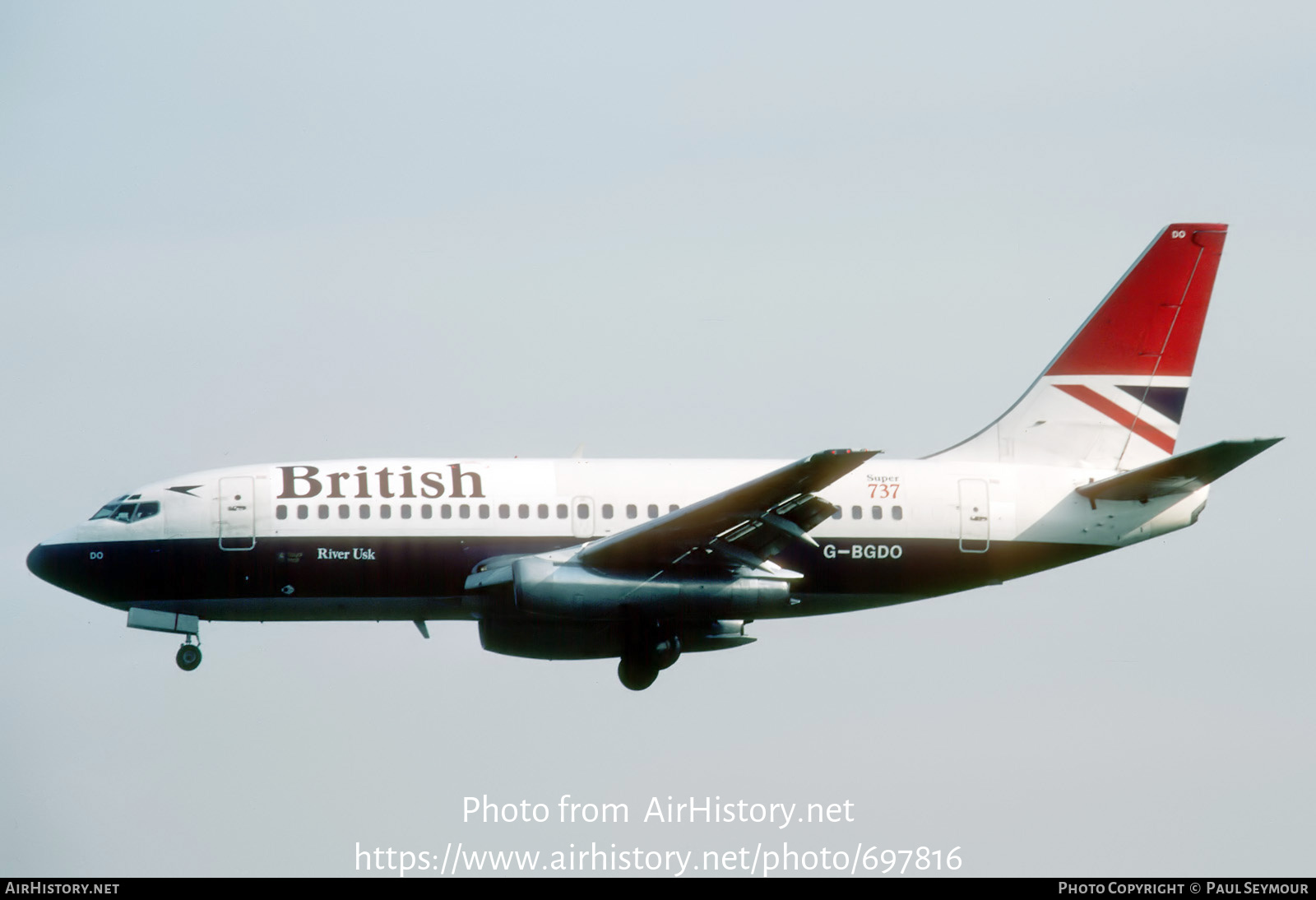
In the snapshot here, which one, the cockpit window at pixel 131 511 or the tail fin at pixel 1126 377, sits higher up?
the tail fin at pixel 1126 377

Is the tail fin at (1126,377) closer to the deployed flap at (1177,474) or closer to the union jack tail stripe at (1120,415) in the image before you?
the union jack tail stripe at (1120,415)

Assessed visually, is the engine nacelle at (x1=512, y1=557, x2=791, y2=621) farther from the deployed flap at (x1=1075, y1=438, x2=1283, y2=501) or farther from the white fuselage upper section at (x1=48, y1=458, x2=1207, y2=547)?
the deployed flap at (x1=1075, y1=438, x2=1283, y2=501)

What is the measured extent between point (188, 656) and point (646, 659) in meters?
9.27

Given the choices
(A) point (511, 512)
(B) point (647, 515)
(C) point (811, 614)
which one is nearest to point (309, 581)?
(A) point (511, 512)

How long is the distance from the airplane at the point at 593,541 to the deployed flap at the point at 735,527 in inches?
1.9

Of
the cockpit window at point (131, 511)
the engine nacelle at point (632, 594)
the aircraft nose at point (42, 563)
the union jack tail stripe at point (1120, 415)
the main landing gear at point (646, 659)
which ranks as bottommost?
the main landing gear at point (646, 659)

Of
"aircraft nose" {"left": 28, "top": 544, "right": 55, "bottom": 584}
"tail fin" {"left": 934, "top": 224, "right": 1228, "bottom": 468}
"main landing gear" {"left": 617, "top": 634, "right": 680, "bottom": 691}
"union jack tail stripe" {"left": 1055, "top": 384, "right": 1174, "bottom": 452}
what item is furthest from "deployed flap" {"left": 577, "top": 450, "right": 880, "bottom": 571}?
"aircraft nose" {"left": 28, "top": 544, "right": 55, "bottom": 584}

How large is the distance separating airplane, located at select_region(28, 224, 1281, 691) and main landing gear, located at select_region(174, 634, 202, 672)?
4 cm

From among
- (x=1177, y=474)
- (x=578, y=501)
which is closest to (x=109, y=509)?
(x=578, y=501)

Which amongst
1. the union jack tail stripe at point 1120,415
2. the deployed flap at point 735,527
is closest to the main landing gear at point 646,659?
the deployed flap at point 735,527

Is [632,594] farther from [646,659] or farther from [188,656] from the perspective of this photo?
[188,656]

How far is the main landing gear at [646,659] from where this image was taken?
31.0 meters

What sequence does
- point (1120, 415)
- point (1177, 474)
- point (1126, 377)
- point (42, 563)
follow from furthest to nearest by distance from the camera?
point (1126, 377), point (1120, 415), point (1177, 474), point (42, 563)

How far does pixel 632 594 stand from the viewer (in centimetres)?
2977
